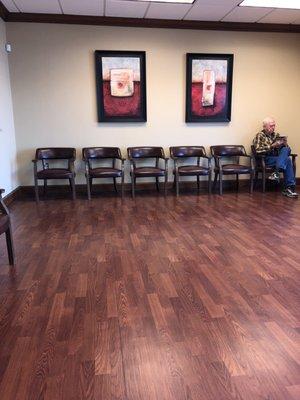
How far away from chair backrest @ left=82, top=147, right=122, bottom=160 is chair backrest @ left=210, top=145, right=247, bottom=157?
166cm

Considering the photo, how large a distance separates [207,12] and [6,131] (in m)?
3.57

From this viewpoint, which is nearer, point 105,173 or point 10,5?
point 10,5

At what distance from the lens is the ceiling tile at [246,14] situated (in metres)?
4.95

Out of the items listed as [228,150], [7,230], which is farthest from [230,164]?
[7,230]

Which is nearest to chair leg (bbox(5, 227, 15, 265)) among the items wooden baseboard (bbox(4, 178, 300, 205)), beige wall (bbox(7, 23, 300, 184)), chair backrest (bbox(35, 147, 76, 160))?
wooden baseboard (bbox(4, 178, 300, 205))

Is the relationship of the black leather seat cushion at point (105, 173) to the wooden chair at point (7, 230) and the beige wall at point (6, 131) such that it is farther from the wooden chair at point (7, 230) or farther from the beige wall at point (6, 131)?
the wooden chair at point (7, 230)

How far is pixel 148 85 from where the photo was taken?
18.2 ft

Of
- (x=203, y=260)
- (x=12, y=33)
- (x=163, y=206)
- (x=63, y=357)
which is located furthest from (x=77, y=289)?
(x=12, y=33)

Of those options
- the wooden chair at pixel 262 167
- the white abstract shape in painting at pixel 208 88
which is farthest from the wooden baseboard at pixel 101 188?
the white abstract shape in painting at pixel 208 88

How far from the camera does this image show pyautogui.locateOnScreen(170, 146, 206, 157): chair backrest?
562 cm

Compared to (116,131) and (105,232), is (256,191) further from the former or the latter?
(105,232)

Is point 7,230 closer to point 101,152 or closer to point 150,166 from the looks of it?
point 101,152

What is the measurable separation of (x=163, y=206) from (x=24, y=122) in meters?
2.73

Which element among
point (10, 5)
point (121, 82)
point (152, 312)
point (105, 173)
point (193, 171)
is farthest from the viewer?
point (121, 82)
